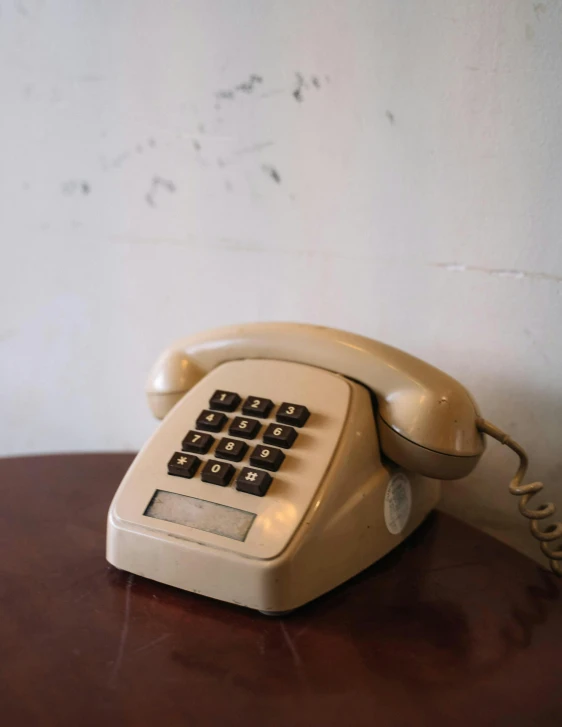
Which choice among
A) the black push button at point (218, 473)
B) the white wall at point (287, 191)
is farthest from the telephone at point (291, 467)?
the white wall at point (287, 191)

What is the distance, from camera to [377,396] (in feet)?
1.83

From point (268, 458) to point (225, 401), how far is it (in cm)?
8

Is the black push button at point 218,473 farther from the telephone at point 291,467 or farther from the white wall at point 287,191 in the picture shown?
the white wall at point 287,191

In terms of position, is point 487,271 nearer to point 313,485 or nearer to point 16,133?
point 313,485

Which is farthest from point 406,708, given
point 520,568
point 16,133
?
point 16,133

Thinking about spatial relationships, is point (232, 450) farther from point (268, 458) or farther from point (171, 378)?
point (171, 378)

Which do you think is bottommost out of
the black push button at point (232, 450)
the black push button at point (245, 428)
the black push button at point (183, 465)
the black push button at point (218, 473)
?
the black push button at point (183, 465)

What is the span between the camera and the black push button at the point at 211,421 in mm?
545

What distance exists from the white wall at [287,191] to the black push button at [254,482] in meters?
0.28

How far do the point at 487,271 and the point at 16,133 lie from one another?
623mm

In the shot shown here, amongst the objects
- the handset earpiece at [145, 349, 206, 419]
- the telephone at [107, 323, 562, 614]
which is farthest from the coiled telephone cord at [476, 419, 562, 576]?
the handset earpiece at [145, 349, 206, 419]

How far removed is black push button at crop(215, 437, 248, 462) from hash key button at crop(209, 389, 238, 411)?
4cm

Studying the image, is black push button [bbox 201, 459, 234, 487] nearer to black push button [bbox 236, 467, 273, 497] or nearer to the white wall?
black push button [bbox 236, 467, 273, 497]

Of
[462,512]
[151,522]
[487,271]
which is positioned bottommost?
[462,512]
